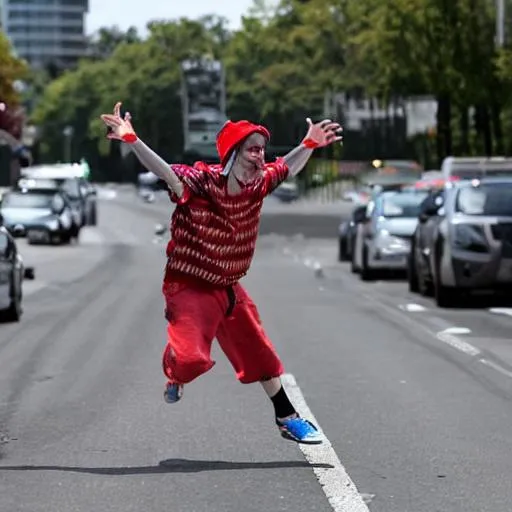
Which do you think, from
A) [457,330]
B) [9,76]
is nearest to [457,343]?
[457,330]

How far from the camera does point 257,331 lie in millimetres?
10117

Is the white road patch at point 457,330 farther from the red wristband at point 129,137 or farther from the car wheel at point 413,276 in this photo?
the red wristband at point 129,137

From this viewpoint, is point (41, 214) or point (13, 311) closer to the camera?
point (13, 311)

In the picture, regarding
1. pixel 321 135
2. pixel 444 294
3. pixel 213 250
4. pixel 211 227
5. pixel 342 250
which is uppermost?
pixel 321 135

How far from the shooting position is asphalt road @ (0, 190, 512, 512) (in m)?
8.88

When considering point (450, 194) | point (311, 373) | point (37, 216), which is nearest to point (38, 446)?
point (311, 373)

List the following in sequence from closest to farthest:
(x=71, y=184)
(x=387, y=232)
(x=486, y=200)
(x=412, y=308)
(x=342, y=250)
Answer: (x=412, y=308) < (x=486, y=200) < (x=387, y=232) < (x=342, y=250) < (x=71, y=184)

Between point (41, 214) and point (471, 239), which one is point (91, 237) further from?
point (471, 239)

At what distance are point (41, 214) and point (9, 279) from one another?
1137 inches

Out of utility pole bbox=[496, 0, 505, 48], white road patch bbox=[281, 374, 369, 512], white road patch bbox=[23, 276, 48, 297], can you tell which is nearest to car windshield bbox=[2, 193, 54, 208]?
utility pole bbox=[496, 0, 505, 48]

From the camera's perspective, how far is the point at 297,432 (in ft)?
33.6

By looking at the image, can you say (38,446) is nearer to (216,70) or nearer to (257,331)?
(257,331)

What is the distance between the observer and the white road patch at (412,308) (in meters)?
22.5

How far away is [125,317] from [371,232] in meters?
9.50
